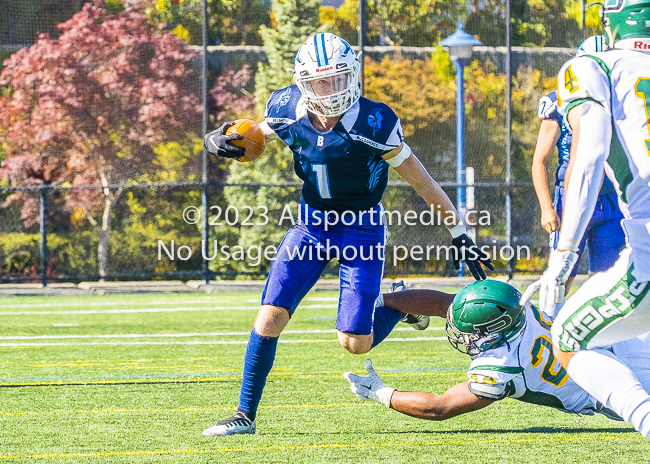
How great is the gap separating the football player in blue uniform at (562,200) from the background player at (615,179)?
62.0 inches

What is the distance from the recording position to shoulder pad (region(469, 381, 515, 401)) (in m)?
3.57

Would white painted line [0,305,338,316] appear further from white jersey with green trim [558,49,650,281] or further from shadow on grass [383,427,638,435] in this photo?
white jersey with green trim [558,49,650,281]

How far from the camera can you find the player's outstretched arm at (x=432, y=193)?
4375 mm

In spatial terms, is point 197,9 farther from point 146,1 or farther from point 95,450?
point 95,450

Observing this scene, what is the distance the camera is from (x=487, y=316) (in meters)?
3.57

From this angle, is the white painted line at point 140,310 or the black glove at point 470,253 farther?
the white painted line at point 140,310

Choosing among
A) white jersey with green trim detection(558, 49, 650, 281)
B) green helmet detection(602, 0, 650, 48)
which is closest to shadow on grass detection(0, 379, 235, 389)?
white jersey with green trim detection(558, 49, 650, 281)

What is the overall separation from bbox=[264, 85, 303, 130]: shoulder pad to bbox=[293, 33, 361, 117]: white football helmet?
0.15m

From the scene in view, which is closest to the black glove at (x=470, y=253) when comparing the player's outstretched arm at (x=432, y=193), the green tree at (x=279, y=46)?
the player's outstretched arm at (x=432, y=193)

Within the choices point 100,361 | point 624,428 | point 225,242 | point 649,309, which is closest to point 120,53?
point 225,242

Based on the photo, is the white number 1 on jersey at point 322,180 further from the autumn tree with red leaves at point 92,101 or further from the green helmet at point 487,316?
the autumn tree with red leaves at point 92,101

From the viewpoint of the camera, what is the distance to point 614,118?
2943 millimetres

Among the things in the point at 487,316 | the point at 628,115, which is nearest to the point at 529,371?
A: the point at 487,316

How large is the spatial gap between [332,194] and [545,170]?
5.48ft
